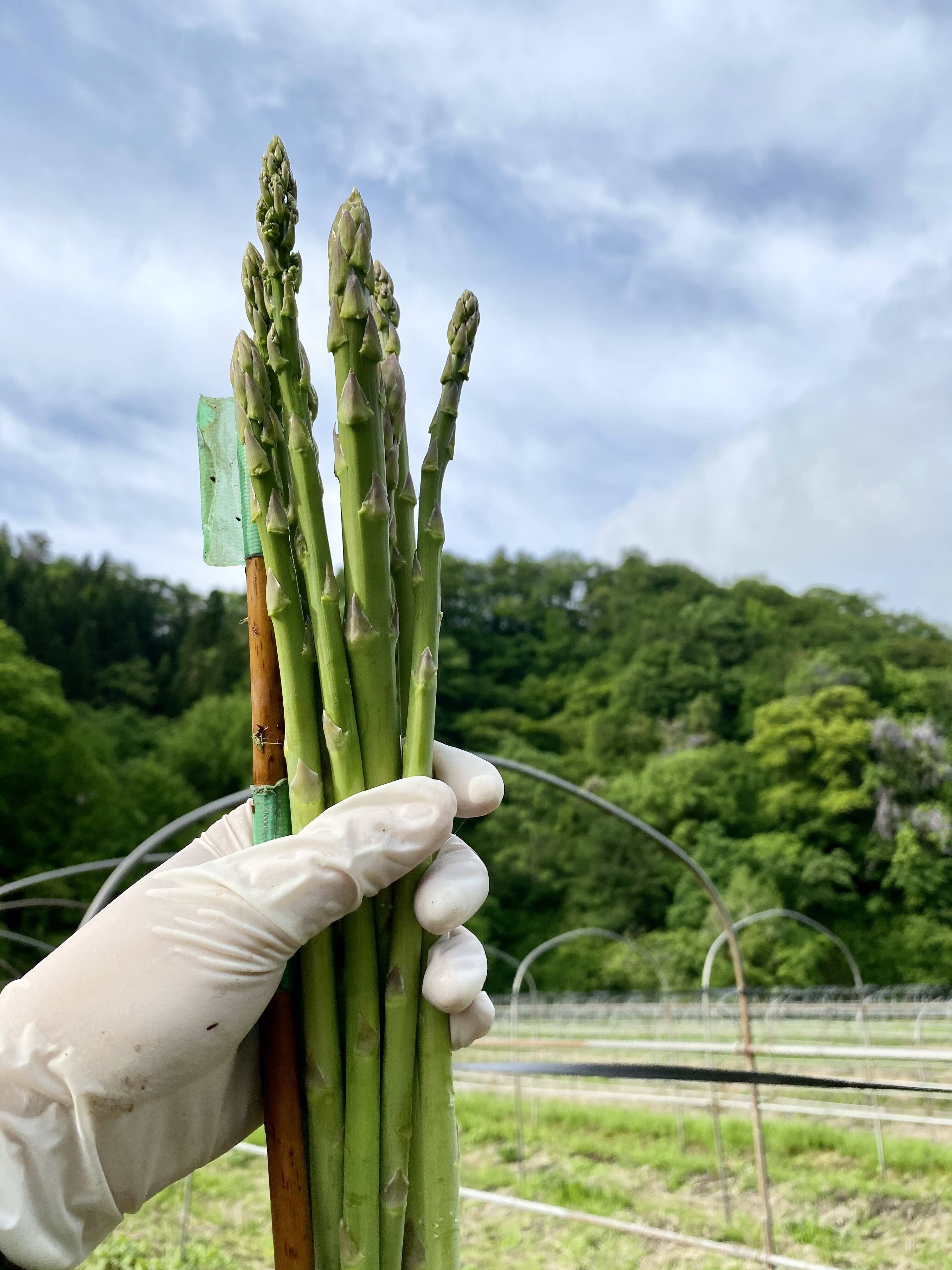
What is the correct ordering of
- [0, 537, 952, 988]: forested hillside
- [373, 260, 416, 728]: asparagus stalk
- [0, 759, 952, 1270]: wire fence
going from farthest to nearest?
[0, 537, 952, 988]: forested hillside < [0, 759, 952, 1270]: wire fence < [373, 260, 416, 728]: asparagus stalk

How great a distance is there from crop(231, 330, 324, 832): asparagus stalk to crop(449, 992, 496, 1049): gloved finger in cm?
35

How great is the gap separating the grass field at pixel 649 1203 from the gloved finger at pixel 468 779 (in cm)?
474

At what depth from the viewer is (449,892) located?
3.89 ft

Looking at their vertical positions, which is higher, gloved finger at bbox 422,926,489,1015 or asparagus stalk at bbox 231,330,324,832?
asparagus stalk at bbox 231,330,324,832

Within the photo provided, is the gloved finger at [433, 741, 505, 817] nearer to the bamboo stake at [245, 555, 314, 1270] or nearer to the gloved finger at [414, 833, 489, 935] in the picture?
the gloved finger at [414, 833, 489, 935]

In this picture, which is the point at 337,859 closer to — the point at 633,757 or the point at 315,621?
the point at 315,621

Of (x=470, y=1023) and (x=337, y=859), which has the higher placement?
(x=337, y=859)

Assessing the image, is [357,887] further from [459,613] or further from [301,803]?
[459,613]

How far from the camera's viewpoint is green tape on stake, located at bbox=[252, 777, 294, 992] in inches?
49.1

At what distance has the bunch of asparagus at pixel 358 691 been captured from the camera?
1.12m

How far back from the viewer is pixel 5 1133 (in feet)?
3.76

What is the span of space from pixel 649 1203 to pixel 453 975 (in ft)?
21.9

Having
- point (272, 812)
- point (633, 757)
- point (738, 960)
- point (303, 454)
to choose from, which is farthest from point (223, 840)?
point (633, 757)

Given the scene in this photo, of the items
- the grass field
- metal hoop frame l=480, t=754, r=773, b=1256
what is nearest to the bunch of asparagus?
metal hoop frame l=480, t=754, r=773, b=1256
